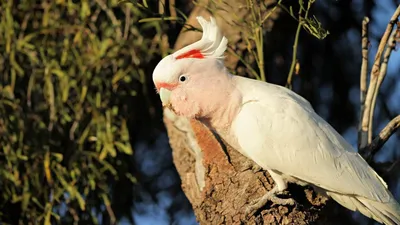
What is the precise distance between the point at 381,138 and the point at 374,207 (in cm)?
20

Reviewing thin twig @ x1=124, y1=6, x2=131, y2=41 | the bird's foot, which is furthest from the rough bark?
thin twig @ x1=124, y1=6, x2=131, y2=41

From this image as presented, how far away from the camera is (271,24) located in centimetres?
209

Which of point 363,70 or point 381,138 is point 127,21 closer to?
point 363,70

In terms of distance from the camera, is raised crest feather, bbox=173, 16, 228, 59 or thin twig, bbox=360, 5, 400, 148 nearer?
raised crest feather, bbox=173, 16, 228, 59

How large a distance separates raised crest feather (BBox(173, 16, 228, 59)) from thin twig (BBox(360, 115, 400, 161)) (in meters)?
0.41

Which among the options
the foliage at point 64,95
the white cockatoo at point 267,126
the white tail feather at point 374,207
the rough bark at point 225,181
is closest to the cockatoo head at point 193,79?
the white cockatoo at point 267,126

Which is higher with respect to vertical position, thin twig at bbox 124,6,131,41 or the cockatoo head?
the cockatoo head

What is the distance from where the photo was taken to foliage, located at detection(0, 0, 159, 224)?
91.4 inches

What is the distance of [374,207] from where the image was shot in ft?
5.40

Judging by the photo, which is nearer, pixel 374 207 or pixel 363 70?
pixel 374 207

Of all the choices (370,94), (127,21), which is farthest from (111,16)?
(370,94)

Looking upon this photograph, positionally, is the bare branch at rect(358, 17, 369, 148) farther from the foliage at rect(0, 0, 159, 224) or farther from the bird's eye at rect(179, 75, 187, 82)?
the foliage at rect(0, 0, 159, 224)

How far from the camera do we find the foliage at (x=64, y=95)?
2.32m

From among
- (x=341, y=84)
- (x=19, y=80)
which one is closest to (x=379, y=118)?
(x=341, y=84)
